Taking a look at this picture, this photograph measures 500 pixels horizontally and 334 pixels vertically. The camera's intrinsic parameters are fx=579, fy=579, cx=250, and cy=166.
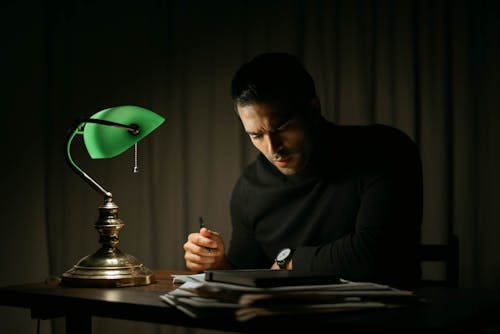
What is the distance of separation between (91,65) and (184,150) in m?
0.72

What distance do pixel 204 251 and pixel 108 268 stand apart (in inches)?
10.9

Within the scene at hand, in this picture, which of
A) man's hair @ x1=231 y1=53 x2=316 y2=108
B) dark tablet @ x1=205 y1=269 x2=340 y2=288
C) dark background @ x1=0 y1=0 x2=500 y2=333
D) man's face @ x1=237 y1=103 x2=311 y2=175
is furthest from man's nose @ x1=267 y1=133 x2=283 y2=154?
dark background @ x1=0 y1=0 x2=500 y2=333

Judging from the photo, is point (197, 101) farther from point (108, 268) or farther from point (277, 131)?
point (108, 268)

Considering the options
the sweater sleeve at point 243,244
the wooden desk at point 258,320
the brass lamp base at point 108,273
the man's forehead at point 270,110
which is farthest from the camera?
the sweater sleeve at point 243,244

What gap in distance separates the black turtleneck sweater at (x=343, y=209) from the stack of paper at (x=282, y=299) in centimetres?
37

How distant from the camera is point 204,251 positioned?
156cm

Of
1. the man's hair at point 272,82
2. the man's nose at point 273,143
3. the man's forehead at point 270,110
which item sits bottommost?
the man's nose at point 273,143

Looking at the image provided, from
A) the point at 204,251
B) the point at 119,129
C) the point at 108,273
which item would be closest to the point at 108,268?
the point at 108,273

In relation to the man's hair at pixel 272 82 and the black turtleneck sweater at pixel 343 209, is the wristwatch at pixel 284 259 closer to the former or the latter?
the black turtleneck sweater at pixel 343 209

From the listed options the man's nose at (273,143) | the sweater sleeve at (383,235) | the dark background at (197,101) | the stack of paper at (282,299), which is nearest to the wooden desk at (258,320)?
the stack of paper at (282,299)

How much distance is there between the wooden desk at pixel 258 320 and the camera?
87cm

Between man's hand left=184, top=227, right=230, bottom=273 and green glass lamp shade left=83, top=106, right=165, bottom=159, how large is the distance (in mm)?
304

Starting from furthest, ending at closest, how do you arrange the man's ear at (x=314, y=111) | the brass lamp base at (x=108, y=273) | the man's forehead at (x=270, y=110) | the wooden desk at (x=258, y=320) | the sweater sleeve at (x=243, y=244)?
1. the sweater sleeve at (x=243, y=244)
2. the man's ear at (x=314, y=111)
3. the man's forehead at (x=270, y=110)
4. the brass lamp base at (x=108, y=273)
5. the wooden desk at (x=258, y=320)

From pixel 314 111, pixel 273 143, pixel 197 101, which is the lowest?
pixel 273 143
